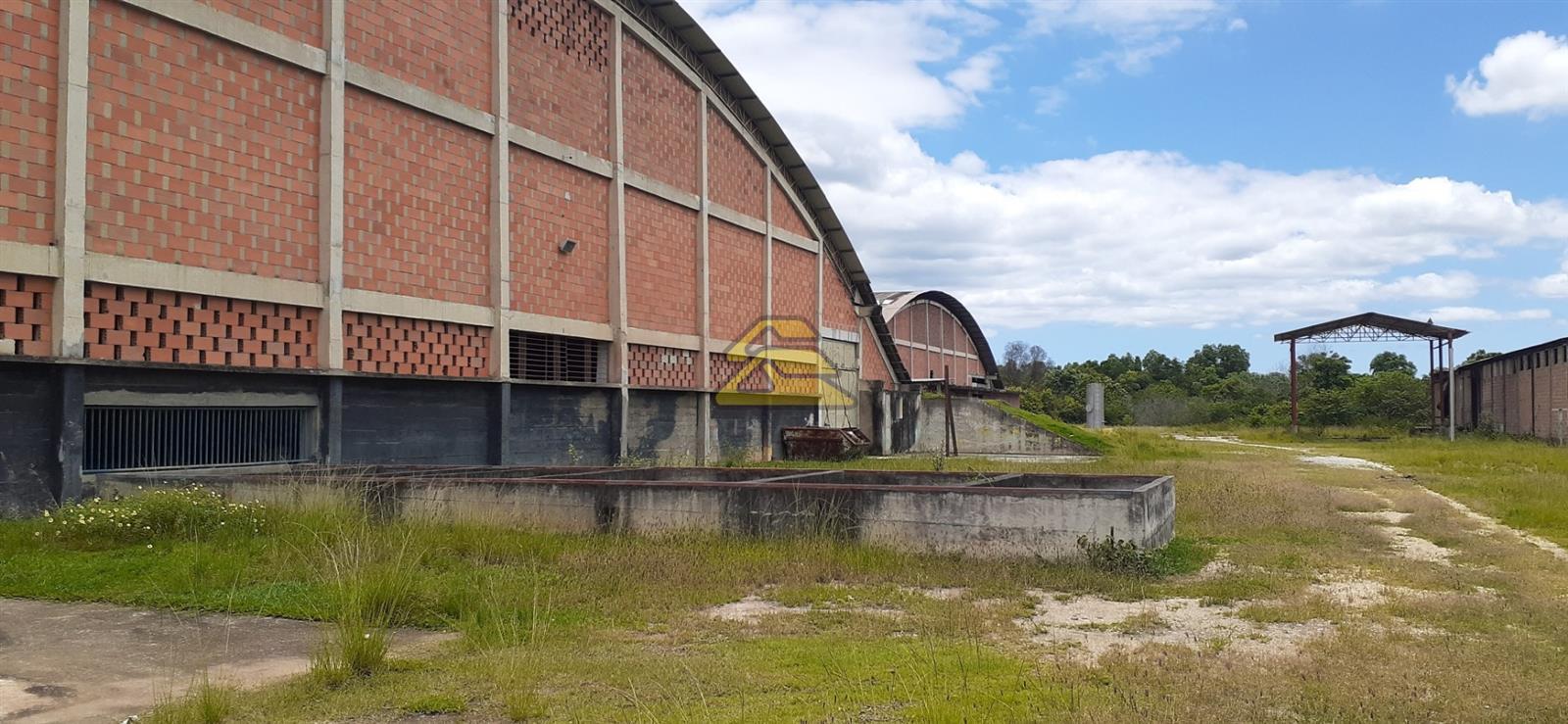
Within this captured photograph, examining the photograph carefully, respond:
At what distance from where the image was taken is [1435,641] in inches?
254

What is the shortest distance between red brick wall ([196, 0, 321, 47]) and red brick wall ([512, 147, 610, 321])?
4316 mm

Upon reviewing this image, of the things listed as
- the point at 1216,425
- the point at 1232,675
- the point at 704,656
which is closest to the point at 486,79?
the point at 704,656

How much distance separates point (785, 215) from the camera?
2911 centimetres

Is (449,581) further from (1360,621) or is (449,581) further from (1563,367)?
(1563,367)

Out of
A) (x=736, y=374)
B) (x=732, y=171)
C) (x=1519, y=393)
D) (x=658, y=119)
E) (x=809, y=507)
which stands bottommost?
(x=809, y=507)

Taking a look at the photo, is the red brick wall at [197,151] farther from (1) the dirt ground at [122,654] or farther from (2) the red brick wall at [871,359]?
(2) the red brick wall at [871,359]

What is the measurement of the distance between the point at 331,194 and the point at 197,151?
6.30 feet

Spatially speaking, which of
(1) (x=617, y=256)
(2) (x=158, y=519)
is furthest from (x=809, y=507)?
(1) (x=617, y=256)

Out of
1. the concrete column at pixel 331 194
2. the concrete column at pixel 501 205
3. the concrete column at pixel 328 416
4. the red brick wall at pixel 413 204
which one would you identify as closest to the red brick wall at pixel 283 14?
the concrete column at pixel 331 194

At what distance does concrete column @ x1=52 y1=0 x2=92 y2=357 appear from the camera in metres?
11.4

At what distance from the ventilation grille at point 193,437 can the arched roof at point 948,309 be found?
83.3 feet

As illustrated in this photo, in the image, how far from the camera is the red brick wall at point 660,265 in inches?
859

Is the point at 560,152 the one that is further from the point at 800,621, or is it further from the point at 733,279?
the point at 800,621

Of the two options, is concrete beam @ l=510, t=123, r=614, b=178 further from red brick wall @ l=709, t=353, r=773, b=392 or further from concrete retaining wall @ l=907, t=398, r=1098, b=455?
concrete retaining wall @ l=907, t=398, r=1098, b=455
